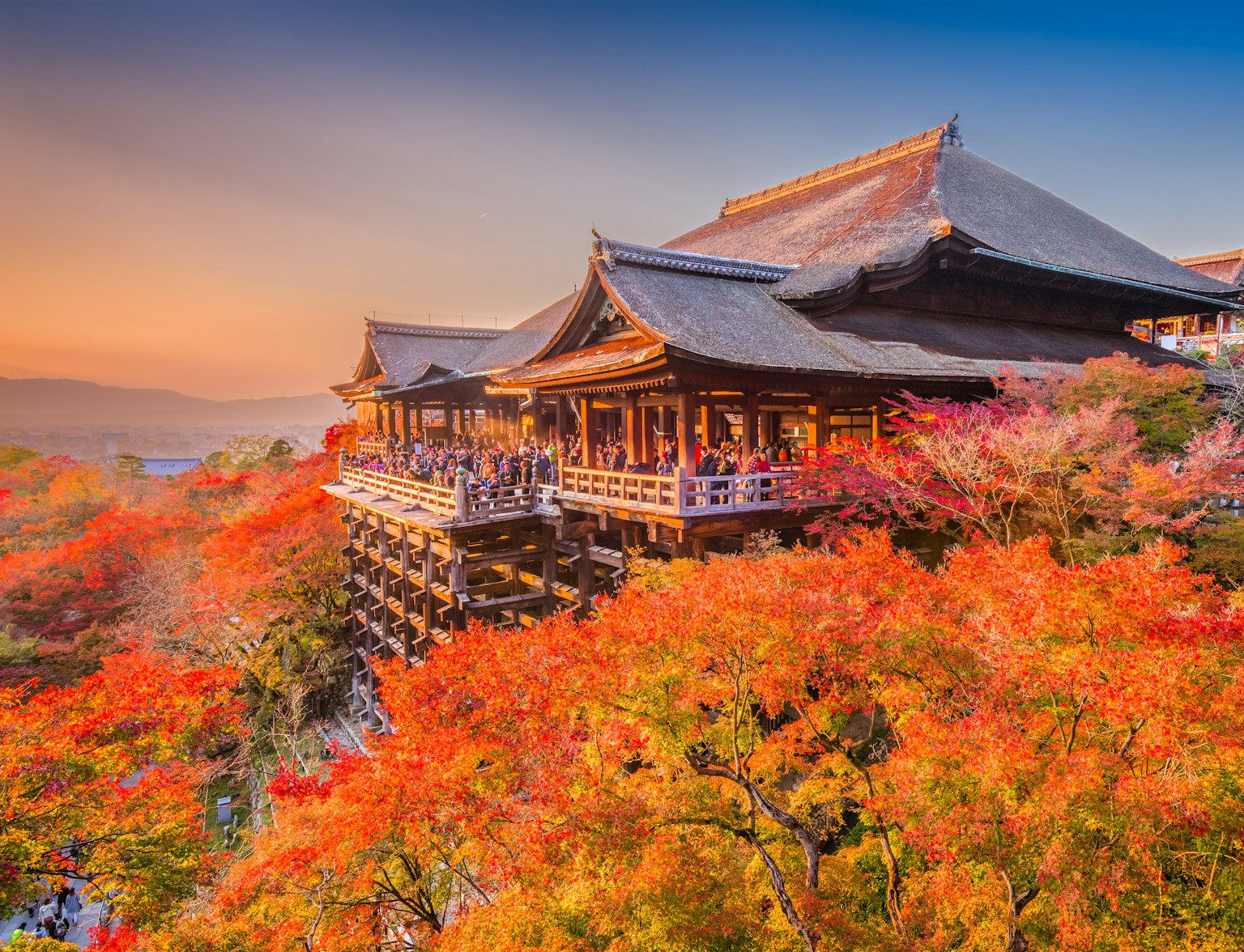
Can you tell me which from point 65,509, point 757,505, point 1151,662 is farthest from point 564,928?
point 65,509

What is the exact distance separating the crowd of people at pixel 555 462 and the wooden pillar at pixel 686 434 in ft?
2.78

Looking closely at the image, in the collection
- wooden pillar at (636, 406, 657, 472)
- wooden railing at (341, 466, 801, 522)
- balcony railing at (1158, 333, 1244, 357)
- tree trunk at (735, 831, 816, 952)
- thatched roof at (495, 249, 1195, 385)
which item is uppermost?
balcony railing at (1158, 333, 1244, 357)

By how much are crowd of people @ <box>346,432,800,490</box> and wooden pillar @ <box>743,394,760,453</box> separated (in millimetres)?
247

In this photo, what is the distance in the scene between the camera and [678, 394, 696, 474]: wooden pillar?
12078 millimetres

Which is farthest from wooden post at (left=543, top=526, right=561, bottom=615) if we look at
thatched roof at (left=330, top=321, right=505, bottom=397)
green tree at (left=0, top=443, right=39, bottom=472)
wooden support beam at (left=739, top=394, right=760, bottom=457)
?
green tree at (left=0, top=443, right=39, bottom=472)

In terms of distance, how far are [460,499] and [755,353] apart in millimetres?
7635

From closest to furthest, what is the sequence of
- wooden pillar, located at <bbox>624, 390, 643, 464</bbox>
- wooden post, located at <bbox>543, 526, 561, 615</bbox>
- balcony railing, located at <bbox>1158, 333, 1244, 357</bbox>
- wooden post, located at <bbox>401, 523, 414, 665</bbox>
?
wooden pillar, located at <bbox>624, 390, 643, 464</bbox> < wooden post, located at <bbox>543, 526, 561, 615</bbox> < wooden post, located at <bbox>401, 523, 414, 665</bbox> < balcony railing, located at <bbox>1158, 333, 1244, 357</bbox>

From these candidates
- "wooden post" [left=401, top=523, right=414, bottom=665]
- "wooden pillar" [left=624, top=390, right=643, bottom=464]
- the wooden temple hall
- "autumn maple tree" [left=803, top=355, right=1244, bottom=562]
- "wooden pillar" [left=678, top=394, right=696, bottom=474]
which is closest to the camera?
"autumn maple tree" [left=803, top=355, right=1244, bottom=562]

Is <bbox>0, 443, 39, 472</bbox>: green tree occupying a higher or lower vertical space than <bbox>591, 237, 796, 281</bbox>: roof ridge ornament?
lower

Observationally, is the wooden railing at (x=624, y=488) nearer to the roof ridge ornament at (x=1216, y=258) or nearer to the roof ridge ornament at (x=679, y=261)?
the roof ridge ornament at (x=679, y=261)

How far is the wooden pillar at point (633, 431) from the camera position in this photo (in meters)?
16.2

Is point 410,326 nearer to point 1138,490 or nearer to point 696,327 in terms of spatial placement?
point 696,327

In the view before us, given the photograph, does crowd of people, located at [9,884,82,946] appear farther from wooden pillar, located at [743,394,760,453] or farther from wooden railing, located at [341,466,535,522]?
wooden pillar, located at [743,394,760,453]

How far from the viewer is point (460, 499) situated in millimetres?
15406
